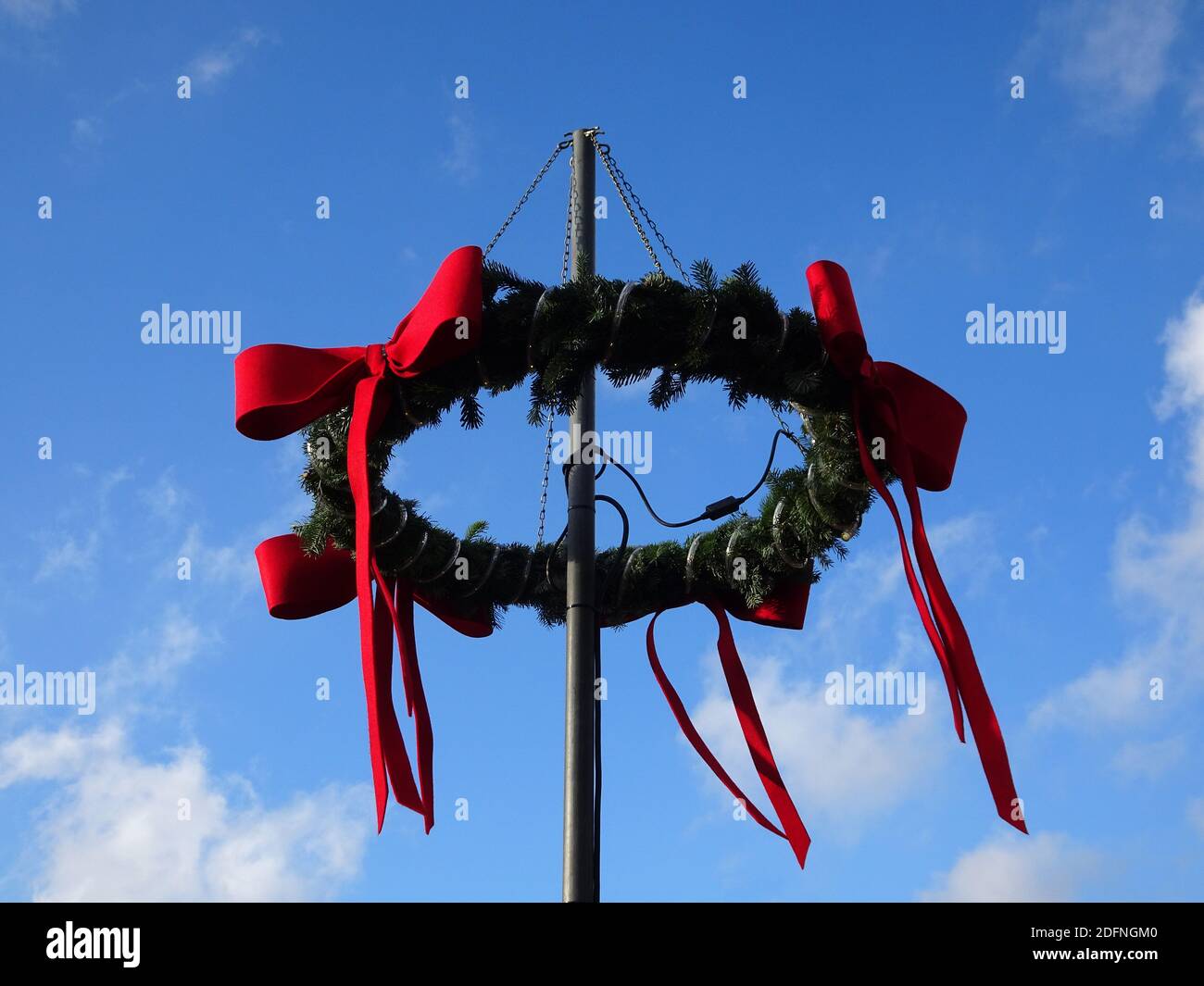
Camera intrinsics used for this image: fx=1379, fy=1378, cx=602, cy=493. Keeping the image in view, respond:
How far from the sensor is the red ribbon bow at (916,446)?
4137mm

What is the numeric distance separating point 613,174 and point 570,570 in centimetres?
164

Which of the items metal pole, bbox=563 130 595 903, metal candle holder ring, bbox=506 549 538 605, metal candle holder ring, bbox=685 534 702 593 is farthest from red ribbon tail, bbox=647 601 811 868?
metal pole, bbox=563 130 595 903

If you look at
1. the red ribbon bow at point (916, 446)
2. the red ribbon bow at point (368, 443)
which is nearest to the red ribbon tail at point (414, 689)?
the red ribbon bow at point (368, 443)

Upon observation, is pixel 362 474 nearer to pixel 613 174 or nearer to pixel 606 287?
pixel 606 287

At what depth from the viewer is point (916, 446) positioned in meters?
4.53

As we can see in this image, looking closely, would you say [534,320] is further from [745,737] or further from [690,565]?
[745,737]

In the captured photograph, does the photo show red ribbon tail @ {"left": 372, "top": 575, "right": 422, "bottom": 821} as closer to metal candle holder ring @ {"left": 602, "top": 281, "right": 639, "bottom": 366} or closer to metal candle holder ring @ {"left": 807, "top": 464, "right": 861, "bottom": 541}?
metal candle holder ring @ {"left": 602, "top": 281, "right": 639, "bottom": 366}

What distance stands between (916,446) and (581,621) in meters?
1.26

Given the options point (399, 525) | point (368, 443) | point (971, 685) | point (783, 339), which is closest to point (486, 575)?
point (399, 525)

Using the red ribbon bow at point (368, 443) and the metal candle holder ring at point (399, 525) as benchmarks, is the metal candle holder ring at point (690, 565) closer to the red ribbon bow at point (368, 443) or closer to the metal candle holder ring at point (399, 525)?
the red ribbon bow at point (368, 443)

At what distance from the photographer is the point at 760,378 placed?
14.4 ft

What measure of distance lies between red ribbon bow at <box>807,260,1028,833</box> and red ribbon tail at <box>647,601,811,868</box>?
938mm

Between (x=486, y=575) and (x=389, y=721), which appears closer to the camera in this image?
(x=389, y=721)

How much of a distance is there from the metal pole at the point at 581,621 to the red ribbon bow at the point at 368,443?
1.76 feet
